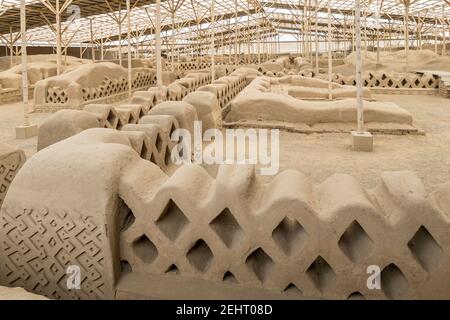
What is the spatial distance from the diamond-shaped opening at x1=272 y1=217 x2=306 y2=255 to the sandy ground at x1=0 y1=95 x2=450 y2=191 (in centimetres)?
263

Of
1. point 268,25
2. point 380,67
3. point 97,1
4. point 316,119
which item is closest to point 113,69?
point 97,1

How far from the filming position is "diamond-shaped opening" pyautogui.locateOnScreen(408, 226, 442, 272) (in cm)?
245

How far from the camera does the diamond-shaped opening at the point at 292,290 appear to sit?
262cm

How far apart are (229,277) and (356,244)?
834 millimetres

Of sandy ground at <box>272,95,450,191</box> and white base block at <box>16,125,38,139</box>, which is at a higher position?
white base block at <box>16,125,38,139</box>

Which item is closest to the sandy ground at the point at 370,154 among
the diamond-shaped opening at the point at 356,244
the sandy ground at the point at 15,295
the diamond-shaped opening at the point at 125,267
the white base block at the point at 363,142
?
the white base block at the point at 363,142

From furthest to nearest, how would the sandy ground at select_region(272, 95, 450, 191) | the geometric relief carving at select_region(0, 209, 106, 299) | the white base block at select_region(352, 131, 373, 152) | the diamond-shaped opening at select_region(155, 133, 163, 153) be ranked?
the white base block at select_region(352, 131, 373, 152), the sandy ground at select_region(272, 95, 450, 191), the diamond-shaped opening at select_region(155, 133, 163, 153), the geometric relief carving at select_region(0, 209, 106, 299)

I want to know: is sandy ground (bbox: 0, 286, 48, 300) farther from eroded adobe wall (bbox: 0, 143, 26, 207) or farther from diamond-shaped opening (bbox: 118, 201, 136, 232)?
eroded adobe wall (bbox: 0, 143, 26, 207)

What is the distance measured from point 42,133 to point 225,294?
4.56 m

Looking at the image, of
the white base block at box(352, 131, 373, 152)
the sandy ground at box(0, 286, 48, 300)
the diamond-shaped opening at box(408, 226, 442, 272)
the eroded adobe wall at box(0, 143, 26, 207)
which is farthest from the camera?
the white base block at box(352, 131, 373, 152)

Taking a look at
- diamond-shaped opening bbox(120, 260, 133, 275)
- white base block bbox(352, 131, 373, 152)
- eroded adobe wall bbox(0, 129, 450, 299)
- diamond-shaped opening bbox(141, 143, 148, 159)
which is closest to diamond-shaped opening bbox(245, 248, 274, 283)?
eroded adobe wall bbox(0, 129, 450, 299)

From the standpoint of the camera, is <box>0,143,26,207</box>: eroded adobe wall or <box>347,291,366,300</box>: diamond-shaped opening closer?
<box>347,291,366,300</box>: diamond-shaped opening

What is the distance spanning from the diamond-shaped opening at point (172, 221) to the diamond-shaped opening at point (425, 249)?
146 centimetres

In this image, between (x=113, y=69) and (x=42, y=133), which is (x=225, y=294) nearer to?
(x=42, y=133)
